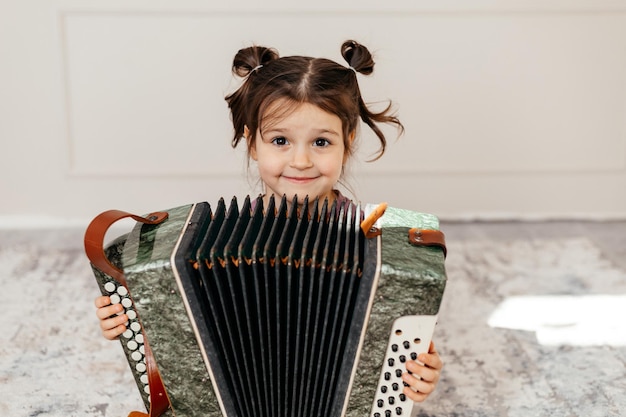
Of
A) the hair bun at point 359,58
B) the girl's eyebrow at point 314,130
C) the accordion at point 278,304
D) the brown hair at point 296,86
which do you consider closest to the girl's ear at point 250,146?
the brown hair at point 296,86

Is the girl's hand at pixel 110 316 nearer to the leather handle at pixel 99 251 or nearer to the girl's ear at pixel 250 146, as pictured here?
the leather handle at pixel 99 251

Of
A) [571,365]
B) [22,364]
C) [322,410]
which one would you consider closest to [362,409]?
[322,410]

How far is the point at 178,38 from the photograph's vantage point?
311cm

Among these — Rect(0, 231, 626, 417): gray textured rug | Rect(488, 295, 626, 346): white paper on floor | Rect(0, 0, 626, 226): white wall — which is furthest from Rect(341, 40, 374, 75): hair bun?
Rect(0, 0, 626, 226): white wall

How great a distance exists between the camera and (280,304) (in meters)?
1.43

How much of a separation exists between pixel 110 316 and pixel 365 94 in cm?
187

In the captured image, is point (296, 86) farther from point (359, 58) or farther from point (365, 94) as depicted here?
point (365, 94)

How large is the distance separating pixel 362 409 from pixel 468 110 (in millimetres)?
2031

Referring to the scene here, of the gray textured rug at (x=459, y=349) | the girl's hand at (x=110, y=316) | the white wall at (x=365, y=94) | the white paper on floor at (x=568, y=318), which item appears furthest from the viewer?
the white wall at (x=365, y=94)

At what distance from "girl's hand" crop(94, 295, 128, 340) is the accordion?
0.02 m

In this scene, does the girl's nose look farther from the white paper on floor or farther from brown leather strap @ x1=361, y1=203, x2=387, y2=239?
the white paper on floor

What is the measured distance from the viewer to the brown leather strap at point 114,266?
144cm

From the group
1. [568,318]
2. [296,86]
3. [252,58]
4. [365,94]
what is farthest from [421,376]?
[365,94]

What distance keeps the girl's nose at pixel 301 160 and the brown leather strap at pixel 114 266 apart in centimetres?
33
